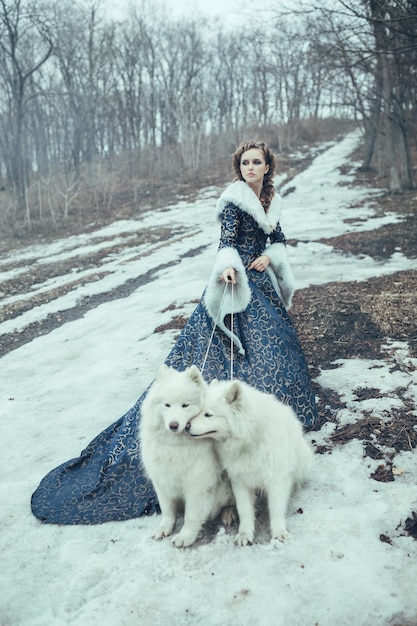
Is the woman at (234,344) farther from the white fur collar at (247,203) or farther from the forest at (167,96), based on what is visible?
the forest at (167,96)

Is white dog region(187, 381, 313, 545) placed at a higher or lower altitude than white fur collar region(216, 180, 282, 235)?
lower

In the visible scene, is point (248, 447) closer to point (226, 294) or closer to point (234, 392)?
point (234, 392)

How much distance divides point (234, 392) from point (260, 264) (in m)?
1.62

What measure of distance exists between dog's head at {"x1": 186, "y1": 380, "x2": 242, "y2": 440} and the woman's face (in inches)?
81.4

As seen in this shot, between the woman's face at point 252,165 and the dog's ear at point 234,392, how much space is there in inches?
81.3

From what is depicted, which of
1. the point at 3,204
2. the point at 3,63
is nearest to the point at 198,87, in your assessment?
the point at 3,63

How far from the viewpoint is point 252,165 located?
12.7ft

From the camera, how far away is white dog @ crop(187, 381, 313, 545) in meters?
2.50

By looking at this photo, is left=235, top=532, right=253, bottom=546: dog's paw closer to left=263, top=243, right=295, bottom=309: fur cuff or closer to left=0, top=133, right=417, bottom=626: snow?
left=0, top=133, right=417, bottom=626: snow

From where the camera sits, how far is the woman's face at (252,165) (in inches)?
152

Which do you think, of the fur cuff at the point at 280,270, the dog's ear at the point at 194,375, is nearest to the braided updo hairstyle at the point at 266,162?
the fur cuff at the point at 280,270

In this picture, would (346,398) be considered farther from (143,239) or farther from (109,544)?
(143,239)

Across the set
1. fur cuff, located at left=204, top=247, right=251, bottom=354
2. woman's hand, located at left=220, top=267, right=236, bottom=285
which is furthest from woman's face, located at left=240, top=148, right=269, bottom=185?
woman's hand, located at left=220, top=267, right=236, bottom=285

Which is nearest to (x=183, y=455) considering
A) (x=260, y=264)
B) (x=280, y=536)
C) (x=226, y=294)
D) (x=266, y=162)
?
(x=280, y=536)
